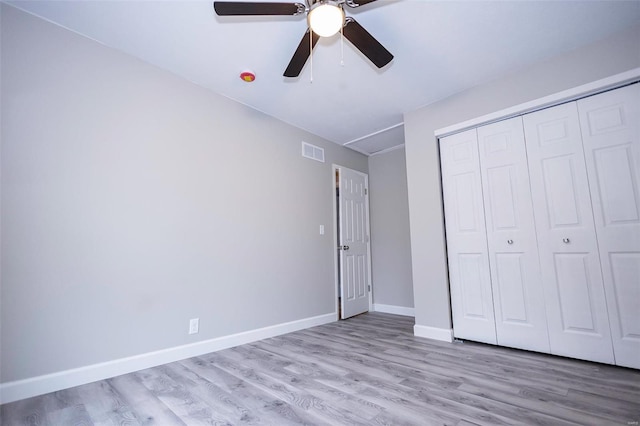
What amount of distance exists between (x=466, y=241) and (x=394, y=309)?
194 centimetres

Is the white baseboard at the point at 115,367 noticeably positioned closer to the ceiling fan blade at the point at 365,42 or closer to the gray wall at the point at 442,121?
the gray wall at the point at 442,121

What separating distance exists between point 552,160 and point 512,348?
1.73m

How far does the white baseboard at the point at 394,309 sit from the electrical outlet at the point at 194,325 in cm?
290

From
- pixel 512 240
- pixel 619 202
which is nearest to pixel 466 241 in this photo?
pixel 512 240

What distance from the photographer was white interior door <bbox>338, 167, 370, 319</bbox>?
4.24 m

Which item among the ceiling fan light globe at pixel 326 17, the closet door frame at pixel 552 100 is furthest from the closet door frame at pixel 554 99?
the ceiling fan light globe at pixel 326 17

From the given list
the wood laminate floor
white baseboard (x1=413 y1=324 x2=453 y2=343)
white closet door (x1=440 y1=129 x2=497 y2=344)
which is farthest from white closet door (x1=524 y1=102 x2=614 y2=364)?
white baseboard (x1=413 y1=324 x2=453 y2=343)

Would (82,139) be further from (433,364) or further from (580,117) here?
(580,117)

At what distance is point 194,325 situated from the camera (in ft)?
8.68

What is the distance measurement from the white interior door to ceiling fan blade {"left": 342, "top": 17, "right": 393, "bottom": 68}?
2.48 m

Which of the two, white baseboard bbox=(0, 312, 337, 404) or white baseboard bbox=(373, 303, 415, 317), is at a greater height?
white baseboard bbox=(0, 312, 337, 404)

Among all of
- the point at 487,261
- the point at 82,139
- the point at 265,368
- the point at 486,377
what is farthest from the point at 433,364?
the point at 82,139

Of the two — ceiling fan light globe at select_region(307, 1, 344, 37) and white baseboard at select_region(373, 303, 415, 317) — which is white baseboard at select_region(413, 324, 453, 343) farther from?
ceiling fan light globe at select_region(307, 1, 344, 37)

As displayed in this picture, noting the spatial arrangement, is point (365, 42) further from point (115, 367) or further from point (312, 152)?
point (115, 367)
